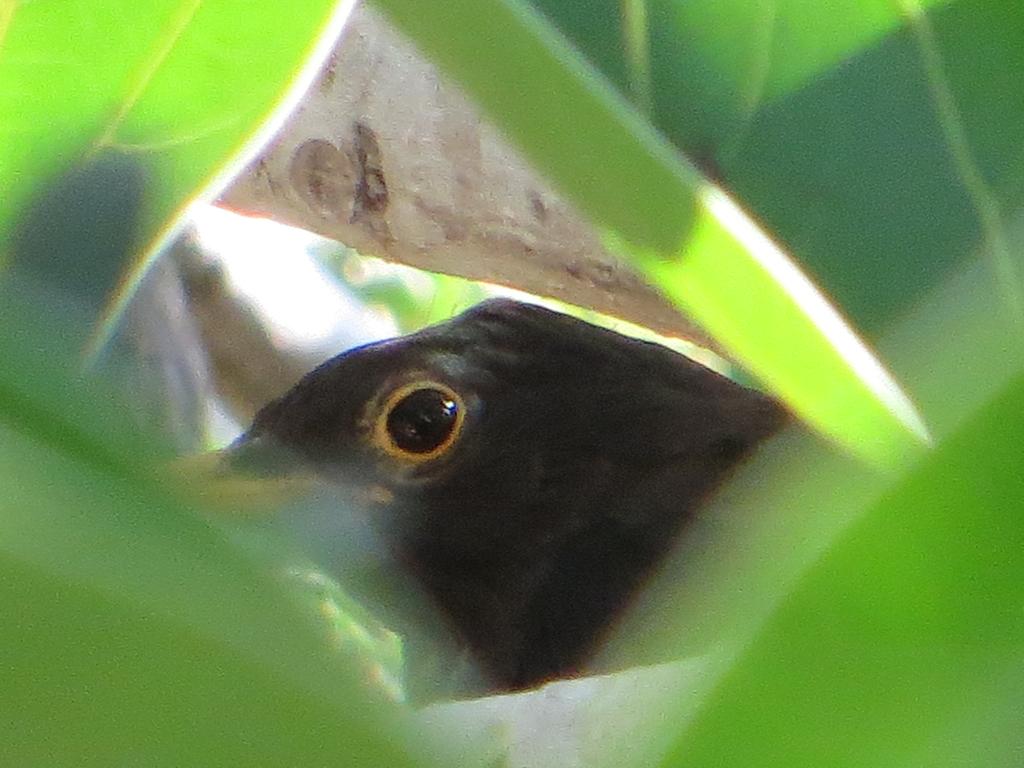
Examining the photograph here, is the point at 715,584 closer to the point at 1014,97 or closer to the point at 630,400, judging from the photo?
the point at 1014,97

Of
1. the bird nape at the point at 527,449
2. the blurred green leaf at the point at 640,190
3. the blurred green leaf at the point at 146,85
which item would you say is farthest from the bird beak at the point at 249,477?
the blurred green leaf at the point at 640,190

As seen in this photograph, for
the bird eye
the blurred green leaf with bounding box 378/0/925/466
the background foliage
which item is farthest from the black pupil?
the blurred green leaf with bounding box 378/0/925/466

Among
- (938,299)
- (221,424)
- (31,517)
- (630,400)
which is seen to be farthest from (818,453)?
(221,424)

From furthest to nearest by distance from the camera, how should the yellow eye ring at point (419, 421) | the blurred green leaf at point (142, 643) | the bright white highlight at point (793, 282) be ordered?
1. the yellow eye ring at point (419, 421)
2. the bright white highlight at point (793, 282)
3. the blurred green leaf at point (142, 643)

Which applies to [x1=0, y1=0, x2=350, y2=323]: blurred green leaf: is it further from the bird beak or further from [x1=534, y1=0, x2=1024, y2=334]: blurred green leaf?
the bird beak

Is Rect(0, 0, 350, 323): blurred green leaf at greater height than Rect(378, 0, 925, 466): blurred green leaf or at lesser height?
greater

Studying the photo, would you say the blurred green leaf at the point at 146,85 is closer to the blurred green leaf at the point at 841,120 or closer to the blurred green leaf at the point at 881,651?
the blurred green leaf at the point at 841,120

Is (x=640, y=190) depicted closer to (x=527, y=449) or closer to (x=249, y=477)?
(x=249, y=477)
